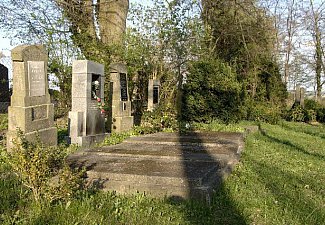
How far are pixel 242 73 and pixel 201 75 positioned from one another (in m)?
7.38

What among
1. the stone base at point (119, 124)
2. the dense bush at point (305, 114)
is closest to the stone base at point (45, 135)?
the stone base at point (119, 124)

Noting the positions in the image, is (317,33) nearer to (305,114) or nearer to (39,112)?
(305,114)

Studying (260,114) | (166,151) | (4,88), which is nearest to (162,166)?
(166,151)

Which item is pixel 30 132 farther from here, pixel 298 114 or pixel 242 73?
pixel 298 114

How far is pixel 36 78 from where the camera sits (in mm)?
6852

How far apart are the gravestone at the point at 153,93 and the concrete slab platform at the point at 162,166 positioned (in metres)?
5.99

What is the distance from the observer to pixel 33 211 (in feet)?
11.9

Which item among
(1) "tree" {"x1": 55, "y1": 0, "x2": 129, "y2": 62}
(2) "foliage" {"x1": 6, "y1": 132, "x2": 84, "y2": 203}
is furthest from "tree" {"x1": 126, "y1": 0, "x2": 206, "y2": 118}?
(2) "foliage" {"x1": 6, "y1": 132, "x2": 84, "y2": 203}

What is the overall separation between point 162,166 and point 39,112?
10.0 ft

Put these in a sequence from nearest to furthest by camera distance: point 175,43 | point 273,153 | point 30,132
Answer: point 30,132, point 273,153, point 175,43

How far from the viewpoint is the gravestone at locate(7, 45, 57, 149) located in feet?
21.1

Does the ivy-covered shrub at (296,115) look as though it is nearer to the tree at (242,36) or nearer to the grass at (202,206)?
the tree at (242,36)

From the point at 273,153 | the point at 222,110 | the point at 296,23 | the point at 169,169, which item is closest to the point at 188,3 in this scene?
the point at 222,110

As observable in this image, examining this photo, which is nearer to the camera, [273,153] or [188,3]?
[273,153]
